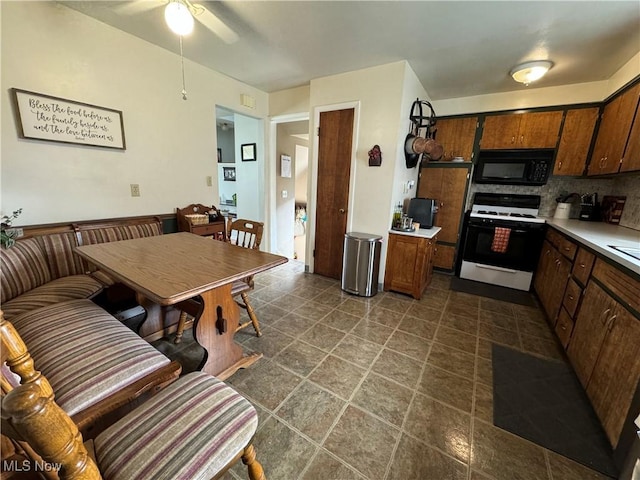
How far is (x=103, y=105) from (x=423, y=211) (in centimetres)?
339

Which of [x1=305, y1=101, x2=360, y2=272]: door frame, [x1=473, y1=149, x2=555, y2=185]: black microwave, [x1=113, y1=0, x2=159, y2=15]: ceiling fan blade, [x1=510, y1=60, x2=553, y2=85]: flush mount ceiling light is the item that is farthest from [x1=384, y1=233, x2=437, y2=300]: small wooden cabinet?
[x1=113, y1=0, x2=159, y2=15]: ceiling fan blade

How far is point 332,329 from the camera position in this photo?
7.45 ft

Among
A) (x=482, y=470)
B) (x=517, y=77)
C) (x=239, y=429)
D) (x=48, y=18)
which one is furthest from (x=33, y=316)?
(x=517, y=77)

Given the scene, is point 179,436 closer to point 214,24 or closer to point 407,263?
point 407,263

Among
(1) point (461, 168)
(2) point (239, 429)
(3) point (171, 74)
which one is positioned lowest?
(2) point (239, 429)

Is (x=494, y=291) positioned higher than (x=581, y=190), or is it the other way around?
(x=581, y=190)

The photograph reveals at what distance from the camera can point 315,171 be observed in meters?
3.29

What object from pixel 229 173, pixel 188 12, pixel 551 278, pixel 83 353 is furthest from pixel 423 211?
pixel 229 173

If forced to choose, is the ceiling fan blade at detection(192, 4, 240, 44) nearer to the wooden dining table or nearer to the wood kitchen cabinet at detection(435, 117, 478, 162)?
the wooden dining table

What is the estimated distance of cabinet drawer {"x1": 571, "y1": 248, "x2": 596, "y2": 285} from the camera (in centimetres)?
179

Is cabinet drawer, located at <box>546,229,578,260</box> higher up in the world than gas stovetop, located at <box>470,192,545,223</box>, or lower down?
lower down

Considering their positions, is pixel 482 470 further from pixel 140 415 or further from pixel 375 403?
pixel 140 415

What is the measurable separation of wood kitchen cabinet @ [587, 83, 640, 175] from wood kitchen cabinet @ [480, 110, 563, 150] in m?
0.39

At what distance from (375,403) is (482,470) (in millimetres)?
549
